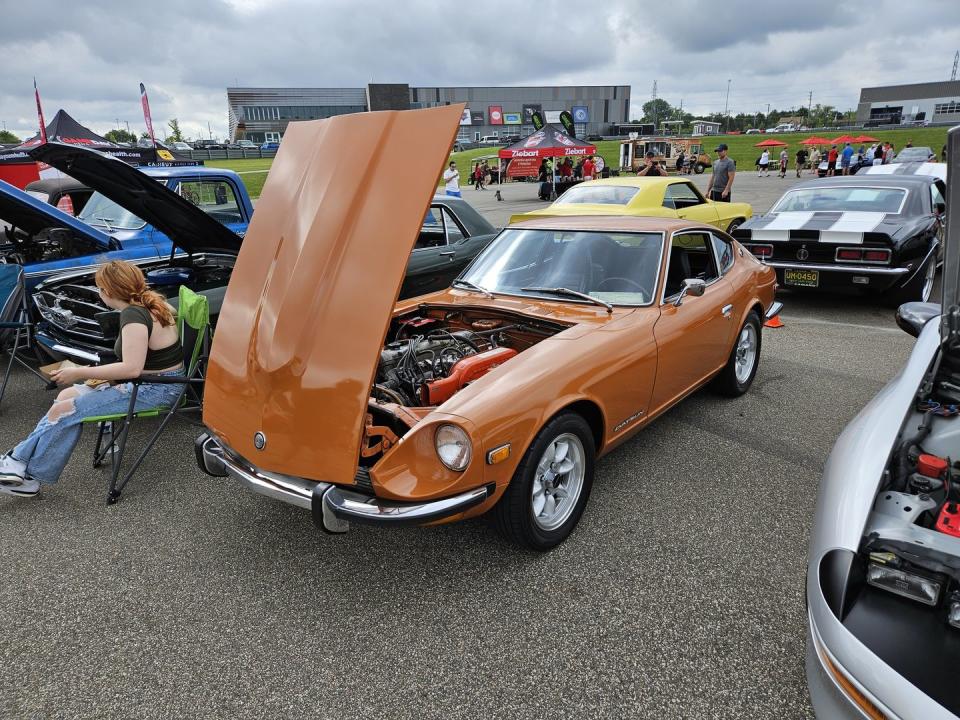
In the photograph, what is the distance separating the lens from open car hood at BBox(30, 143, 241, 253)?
4551mm

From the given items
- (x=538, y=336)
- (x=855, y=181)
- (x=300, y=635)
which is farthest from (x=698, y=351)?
(x=855, y=181)

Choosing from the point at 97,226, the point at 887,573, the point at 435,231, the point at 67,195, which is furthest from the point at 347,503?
the point at 67,195

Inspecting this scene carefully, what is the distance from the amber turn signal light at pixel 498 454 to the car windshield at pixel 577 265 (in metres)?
1.46

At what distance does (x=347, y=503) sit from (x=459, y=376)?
916mm

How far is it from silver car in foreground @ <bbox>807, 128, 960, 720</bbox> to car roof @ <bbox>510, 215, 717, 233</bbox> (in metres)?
1.79

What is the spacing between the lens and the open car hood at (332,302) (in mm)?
2439

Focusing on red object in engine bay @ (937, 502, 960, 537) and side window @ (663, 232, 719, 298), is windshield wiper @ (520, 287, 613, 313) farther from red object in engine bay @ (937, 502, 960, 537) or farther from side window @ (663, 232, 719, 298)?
red object in engine bay @ (937, 502, 960, 537)

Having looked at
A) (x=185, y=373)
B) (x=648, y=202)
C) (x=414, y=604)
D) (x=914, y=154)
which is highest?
(x=914, y=154)

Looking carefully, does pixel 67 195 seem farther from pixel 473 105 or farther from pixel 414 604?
pixel 473 105

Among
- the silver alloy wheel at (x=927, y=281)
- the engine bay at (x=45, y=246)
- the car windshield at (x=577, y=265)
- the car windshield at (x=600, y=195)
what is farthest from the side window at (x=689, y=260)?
the engine bay at (x=45, y=246)

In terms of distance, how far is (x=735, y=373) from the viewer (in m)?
4.52

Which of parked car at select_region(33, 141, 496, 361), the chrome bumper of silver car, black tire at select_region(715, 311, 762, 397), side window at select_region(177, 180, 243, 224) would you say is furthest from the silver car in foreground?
side window at select_region(177, 180, 243, 224)

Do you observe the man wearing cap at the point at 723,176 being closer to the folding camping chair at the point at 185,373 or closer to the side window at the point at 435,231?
the side window at the point at 435,231

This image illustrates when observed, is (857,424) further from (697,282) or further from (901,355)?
(901,355)
